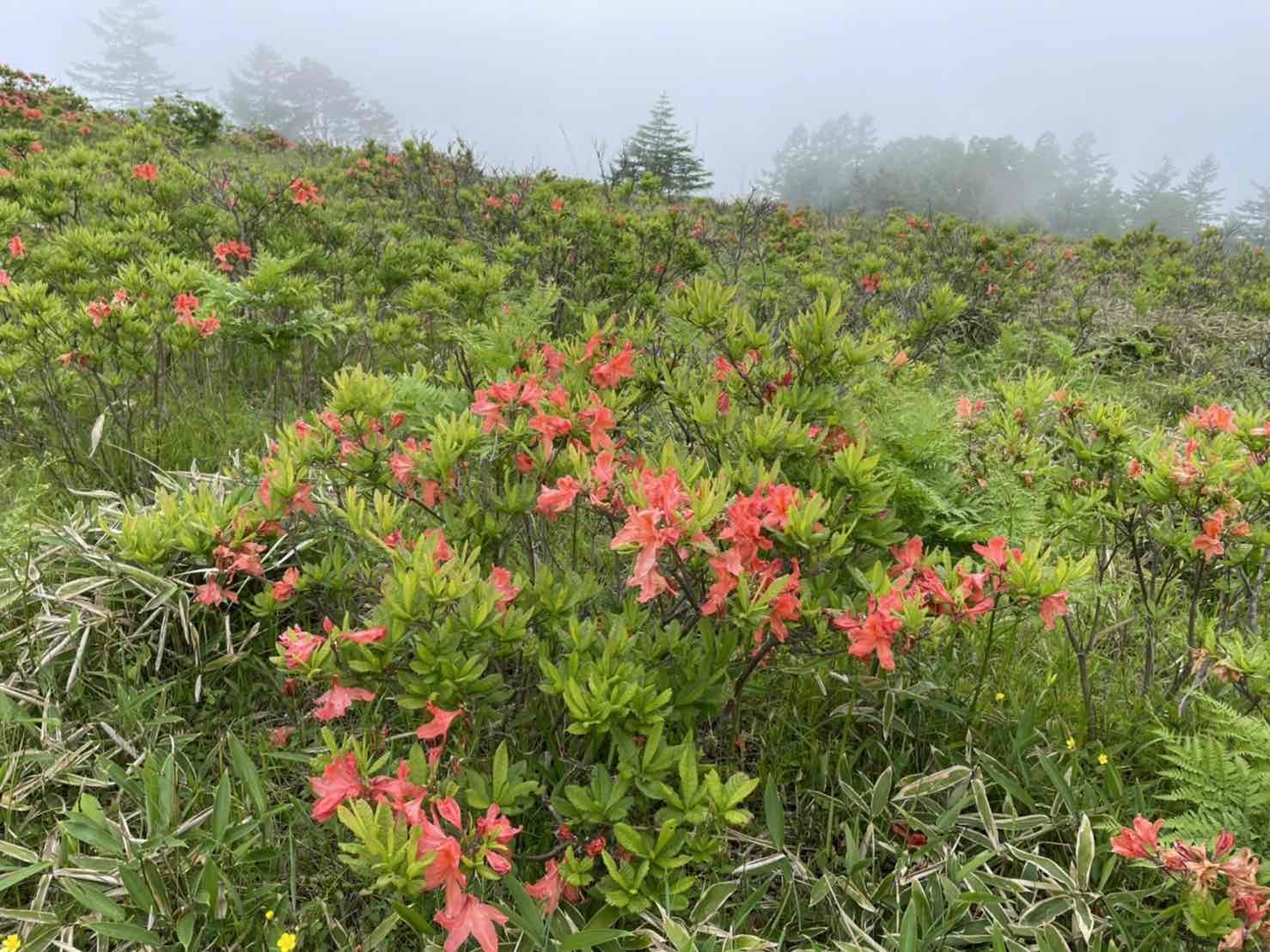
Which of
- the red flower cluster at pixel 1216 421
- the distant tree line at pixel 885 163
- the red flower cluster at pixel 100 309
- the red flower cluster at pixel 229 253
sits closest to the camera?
the red flower cluster at pixel 1216 421

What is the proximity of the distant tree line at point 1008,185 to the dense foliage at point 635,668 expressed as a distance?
3974cm

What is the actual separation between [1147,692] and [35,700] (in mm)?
3106

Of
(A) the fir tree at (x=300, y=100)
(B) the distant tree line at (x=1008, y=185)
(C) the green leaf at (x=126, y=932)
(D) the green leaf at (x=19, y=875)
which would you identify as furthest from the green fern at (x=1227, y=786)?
(A) the fir tree at (x=300, y=100)

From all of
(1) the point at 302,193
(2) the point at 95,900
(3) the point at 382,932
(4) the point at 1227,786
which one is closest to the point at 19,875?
(2) the point at 95,900

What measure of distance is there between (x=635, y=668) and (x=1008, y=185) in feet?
193

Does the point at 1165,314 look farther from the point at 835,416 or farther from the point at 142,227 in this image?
the point at 142,227

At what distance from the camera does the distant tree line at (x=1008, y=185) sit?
143ft

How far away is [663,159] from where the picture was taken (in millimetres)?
19688

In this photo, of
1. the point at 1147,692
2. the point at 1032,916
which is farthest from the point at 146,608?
the point at 1147,692

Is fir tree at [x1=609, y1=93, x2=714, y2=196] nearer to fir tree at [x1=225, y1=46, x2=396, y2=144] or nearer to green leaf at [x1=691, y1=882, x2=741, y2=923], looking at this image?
green leaf at [x1=691, y1=882, x2=741, y2=923]

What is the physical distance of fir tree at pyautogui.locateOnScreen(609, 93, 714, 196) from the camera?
1442cm

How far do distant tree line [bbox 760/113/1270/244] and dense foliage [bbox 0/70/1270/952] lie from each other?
130 ft

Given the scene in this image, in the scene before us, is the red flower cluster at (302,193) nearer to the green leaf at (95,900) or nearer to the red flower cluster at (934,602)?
the green leaf at (95,900)

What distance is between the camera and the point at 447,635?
1431mm
